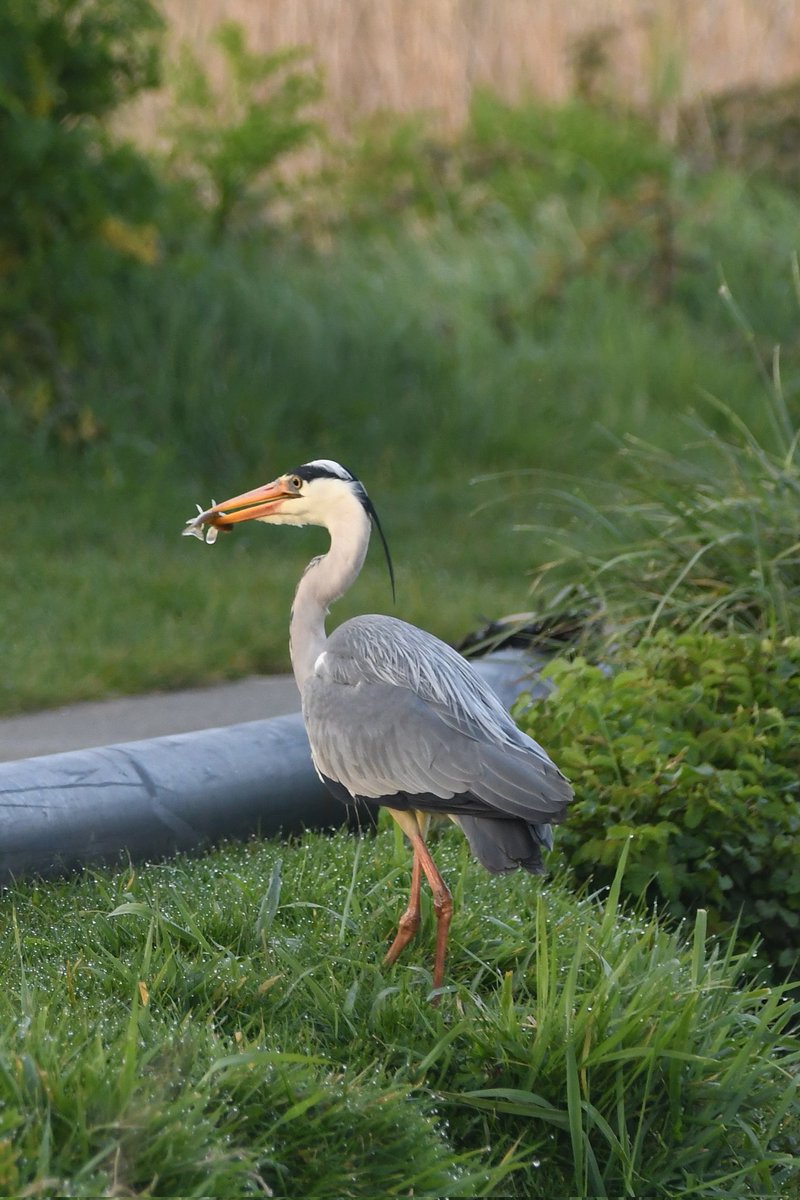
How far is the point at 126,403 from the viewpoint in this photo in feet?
29.5

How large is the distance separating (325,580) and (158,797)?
83cm

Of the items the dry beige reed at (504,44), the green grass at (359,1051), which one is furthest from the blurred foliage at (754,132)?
the green grass at (359,1051)

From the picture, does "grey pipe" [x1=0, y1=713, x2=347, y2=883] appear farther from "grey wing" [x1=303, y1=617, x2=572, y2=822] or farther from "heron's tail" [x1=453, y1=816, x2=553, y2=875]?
"heron's tail" [x1=453, y1=816, x2=553, y2=875]

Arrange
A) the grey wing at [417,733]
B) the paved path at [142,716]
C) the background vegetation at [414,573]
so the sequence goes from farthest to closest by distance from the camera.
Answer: the paved path at [142,716]
the grey wing at [417,733]
the background vegetation at [414,573]

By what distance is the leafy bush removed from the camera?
4.21m

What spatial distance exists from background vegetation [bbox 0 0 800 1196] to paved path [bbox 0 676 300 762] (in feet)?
0.41

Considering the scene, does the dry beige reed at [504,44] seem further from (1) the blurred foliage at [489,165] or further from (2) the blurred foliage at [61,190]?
(2) the blurred foliage at [61,190]

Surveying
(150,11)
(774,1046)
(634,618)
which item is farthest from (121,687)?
(150,11)

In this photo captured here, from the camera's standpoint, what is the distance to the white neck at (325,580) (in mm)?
3658

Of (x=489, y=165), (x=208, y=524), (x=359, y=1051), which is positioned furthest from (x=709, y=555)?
(x=489, y=165)

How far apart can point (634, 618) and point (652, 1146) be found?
7.70ft

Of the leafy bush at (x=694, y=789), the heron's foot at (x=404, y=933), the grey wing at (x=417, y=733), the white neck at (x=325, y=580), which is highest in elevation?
the white neck at (x=325, y=580)

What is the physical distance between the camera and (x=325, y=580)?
370 centimetres

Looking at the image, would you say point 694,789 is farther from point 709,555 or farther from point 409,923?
point 709,555
